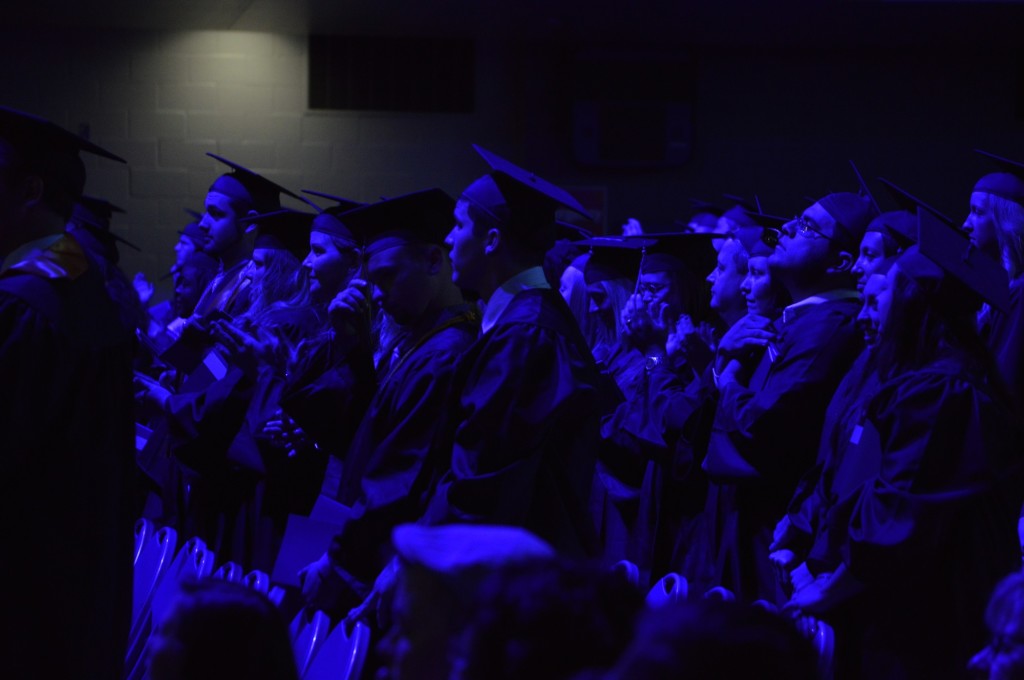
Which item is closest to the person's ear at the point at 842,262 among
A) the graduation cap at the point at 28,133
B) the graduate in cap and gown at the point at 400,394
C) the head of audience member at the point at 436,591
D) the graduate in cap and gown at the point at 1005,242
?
the graduate in cap and gown at the point at 1005,242

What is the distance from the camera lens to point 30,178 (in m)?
3.08

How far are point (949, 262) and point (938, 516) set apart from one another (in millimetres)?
598

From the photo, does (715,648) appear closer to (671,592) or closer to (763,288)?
(671,592)

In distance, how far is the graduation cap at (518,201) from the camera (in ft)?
11.4

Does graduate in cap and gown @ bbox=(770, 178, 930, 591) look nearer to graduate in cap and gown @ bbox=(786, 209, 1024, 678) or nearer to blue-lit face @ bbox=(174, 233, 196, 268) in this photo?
graduate in cap and gown @ bbox=(786, 209, 1024, 678)

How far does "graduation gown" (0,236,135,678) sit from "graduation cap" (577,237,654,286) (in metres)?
2.98

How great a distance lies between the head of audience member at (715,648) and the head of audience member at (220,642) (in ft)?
2.88

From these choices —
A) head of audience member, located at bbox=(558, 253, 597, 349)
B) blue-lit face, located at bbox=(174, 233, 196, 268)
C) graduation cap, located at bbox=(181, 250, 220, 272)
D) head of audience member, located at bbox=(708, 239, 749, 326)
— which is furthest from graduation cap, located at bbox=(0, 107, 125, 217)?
blue-lit face, located at bbox=(174, 233, 196, 268)

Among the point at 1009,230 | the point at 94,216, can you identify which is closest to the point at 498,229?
the point at 1009,230

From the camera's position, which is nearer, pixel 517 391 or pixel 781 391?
pixel 517 391

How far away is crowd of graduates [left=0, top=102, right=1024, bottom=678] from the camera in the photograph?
3016 millimetres

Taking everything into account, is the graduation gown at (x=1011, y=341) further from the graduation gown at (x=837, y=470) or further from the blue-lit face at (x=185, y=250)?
the blue-lit face at (x=185, y=250)

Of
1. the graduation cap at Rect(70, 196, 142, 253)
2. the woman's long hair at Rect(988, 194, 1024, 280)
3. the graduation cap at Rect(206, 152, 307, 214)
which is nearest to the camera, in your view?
the woman's long hair at Rect(988, 194, 1024, 280)

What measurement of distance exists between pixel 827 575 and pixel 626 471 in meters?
1.89
